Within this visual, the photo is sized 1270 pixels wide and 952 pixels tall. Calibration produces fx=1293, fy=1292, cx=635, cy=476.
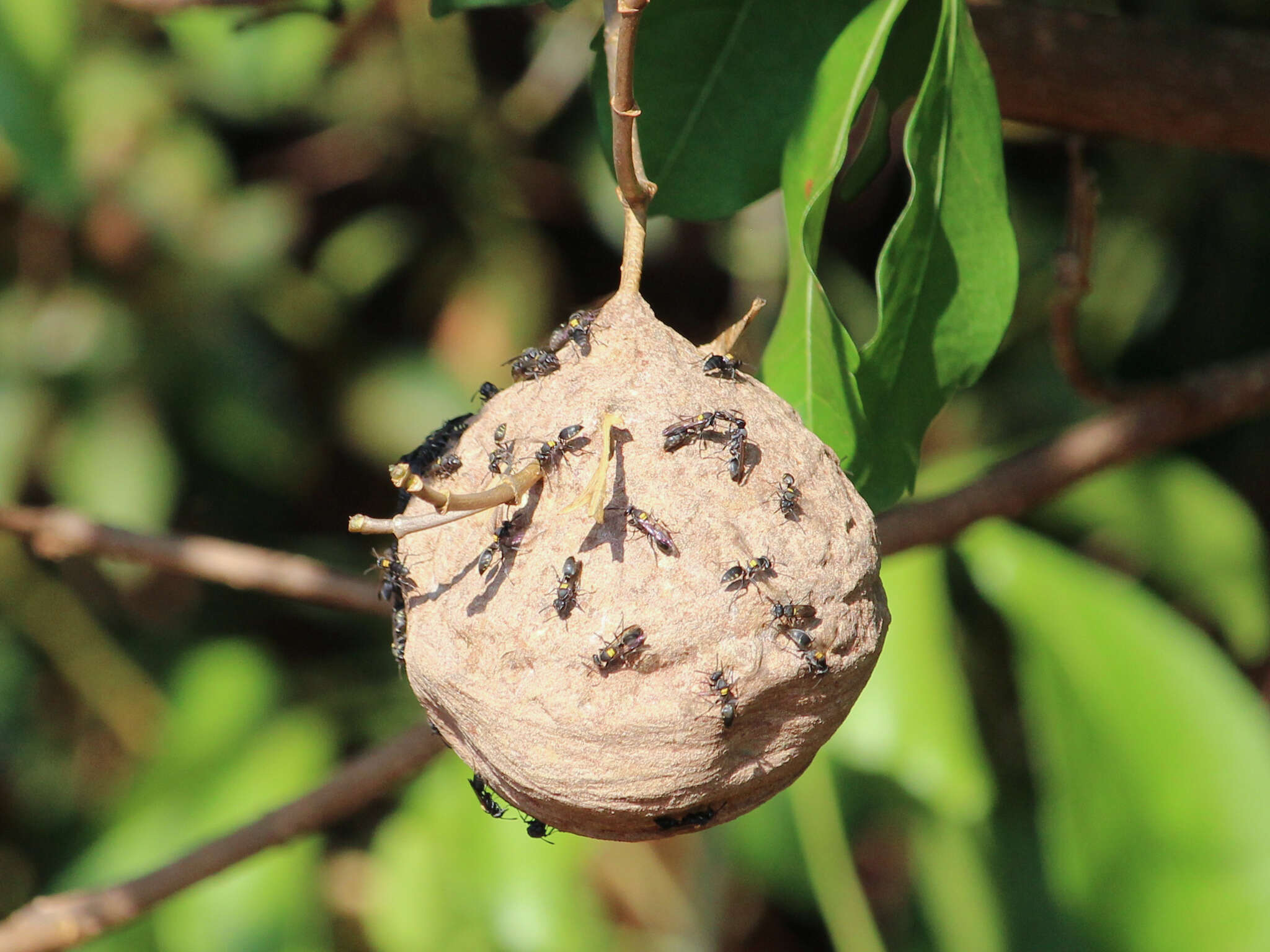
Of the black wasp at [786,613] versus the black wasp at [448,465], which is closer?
the black wasp at [786,613]

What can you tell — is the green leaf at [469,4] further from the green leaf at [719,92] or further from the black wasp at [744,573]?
the black wasp at [744,573]

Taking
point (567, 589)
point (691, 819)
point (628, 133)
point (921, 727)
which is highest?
point (628, 133)

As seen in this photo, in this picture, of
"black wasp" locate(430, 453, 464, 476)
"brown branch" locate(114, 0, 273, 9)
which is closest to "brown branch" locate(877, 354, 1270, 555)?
"black wasp" locate(430, 453, 464, 476)

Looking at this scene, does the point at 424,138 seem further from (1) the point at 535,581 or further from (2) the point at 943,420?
(1) the point at 535,581

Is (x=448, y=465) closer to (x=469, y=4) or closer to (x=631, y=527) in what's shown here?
(x=631, y=527)

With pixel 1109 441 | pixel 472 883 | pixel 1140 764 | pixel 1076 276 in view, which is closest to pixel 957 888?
pixel 1140 764

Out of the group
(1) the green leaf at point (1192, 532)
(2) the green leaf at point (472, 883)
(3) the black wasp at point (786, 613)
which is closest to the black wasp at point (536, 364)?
(3) the black wasp at point (786, 613)

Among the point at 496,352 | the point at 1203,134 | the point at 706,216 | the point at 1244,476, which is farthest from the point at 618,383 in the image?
the point at 1244,476
